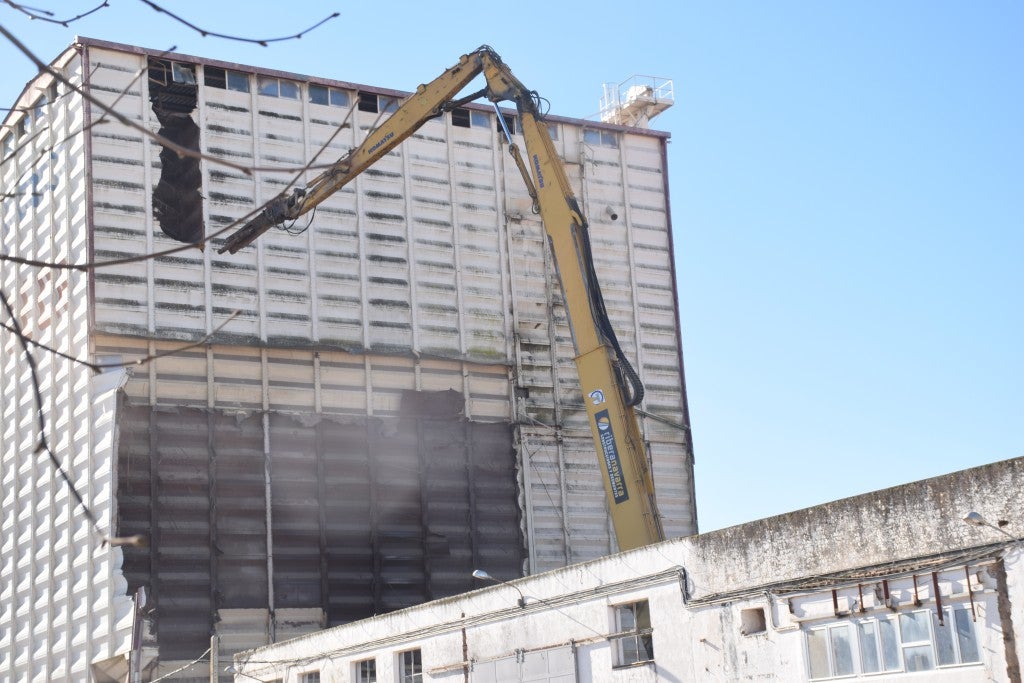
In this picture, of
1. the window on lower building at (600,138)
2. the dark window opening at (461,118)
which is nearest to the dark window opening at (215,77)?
the dark window opening at (461,118)

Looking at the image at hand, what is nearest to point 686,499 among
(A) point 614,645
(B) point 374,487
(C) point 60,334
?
(B) point 374,487

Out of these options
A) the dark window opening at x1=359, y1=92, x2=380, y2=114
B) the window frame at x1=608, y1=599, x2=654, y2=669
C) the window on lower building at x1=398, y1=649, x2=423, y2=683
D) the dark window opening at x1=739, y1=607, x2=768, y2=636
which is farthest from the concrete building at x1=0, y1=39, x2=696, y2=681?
the dark window opening at x1=739, y1=607, x2=768, y2=636

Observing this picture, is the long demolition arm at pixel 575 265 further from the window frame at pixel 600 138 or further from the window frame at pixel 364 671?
the window frame at pixel 600 138

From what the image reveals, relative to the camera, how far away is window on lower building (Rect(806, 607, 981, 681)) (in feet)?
37.0

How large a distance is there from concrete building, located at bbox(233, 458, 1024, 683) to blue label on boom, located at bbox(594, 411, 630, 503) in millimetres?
1793

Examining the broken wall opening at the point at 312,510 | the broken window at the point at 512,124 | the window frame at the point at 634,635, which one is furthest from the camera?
the broken window at the point at 512,124

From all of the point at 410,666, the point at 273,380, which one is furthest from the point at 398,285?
the point at 410,666

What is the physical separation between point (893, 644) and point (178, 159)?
14408mm

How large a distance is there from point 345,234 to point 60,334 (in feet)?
16.3

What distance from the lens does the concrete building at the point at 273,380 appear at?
19797mm

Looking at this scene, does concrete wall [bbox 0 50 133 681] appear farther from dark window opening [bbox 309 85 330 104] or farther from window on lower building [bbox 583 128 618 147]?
window on lower building [bbox 583 128 618 147]

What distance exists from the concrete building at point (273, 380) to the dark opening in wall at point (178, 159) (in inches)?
1.9

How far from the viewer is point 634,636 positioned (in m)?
14.7

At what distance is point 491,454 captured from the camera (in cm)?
2244
